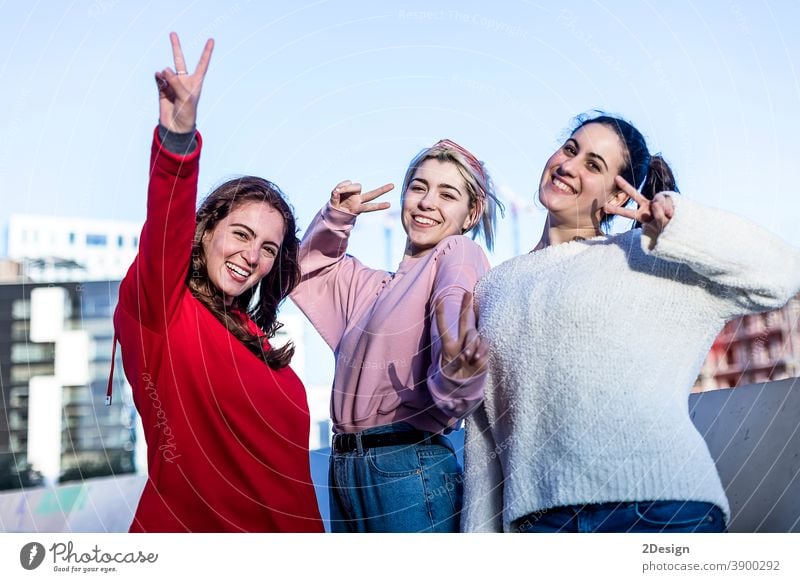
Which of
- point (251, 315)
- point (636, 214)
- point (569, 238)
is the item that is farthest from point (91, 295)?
point (636, 214)

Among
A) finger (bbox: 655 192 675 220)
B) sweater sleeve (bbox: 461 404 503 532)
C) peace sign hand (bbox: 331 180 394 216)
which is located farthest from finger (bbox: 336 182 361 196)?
finger (bbox: 655 192 675 220)

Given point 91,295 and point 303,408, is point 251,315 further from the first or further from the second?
point 91,295

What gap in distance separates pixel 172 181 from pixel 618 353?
546mm

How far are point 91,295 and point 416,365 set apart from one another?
893 millimetres

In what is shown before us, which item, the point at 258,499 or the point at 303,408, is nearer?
the point at 258,499

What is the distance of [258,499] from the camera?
1.11m

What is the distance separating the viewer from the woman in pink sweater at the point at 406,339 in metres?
1.10

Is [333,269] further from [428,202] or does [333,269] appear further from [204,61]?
[204,61]

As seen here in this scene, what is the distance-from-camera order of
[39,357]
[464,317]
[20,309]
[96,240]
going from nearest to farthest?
1. [464,317]
2. [96,240]
3. [20,309]
4. [39,357]

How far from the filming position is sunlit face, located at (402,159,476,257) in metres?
1.21

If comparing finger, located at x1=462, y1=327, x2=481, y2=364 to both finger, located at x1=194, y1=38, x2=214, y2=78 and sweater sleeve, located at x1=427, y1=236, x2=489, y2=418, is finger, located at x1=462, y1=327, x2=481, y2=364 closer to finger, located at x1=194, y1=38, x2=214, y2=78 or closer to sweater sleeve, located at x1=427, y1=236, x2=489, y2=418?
sweater sleeve, located at x1=427, y1=236, x2=489, y2=418

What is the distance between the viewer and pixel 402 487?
3.62 feet

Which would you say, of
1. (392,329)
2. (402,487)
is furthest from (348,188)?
(402,487)
